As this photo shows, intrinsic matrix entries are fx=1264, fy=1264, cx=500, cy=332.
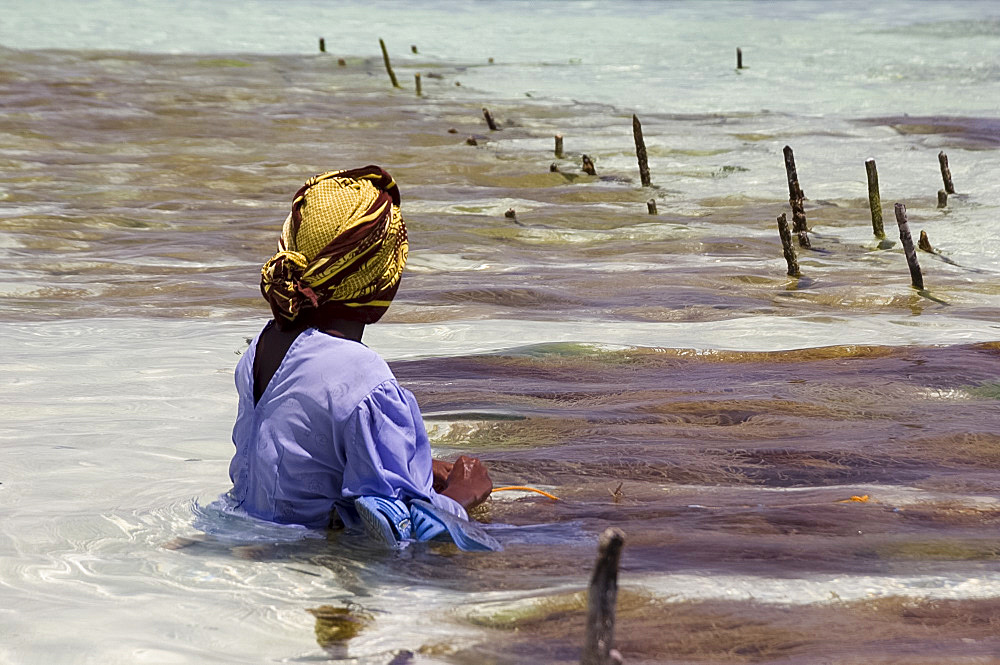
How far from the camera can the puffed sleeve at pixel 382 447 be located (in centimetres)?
336

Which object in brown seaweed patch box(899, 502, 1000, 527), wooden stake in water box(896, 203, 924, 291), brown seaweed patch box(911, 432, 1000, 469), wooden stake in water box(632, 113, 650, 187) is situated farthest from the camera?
wooden stake in water box(632, 113, 650, 187)

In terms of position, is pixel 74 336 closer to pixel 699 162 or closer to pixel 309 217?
pixel 309 217

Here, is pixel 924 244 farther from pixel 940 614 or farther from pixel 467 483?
pixel 940 614

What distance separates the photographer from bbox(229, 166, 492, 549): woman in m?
3.38

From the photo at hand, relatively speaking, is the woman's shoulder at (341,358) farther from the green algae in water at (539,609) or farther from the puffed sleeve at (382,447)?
the green algae in water at (539,609)

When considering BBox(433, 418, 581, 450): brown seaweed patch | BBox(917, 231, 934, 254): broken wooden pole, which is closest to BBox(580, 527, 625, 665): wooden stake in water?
BBox(433, 418, 581, 450): brown seaweed patch

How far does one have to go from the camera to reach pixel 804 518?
387 centimetres

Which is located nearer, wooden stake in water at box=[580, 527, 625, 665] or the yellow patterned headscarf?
wooden stake in water at box=[580, 527, 625, 665]

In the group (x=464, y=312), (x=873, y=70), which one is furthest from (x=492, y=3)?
(x=464, y=312)

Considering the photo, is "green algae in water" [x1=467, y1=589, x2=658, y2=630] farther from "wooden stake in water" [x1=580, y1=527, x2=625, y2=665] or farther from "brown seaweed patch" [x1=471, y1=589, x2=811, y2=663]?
"wooden stake in water" [x1=580, y1=527, x2=625, y2=665]

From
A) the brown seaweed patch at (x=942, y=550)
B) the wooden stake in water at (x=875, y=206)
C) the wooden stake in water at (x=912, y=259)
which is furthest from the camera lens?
the wooden stake in water at (x=875, y=206)

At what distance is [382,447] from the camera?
339cm

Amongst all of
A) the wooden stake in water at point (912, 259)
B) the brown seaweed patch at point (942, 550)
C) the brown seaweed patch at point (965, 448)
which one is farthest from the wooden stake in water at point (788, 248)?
the brown seaweed patch at point (942, 550)

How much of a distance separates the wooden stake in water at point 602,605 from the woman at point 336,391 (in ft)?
5.41
